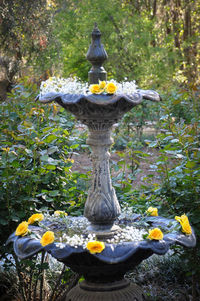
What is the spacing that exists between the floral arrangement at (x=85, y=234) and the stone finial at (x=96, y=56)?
3.15ft

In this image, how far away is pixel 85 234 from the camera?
9.48ft

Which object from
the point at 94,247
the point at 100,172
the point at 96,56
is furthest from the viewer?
the point at 100,172

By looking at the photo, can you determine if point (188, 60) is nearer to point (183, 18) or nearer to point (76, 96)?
point (183, 18)

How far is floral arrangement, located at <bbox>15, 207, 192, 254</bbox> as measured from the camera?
2.44 m

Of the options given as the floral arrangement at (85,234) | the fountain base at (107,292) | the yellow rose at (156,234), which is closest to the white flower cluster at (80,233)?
the floral arrangement at (85,234)

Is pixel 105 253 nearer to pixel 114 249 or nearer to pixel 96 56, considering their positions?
pixel 114 249

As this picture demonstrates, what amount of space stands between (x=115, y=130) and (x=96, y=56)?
5439mm

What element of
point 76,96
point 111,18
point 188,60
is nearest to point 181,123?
point 76,96

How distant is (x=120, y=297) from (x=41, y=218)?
2.38ft

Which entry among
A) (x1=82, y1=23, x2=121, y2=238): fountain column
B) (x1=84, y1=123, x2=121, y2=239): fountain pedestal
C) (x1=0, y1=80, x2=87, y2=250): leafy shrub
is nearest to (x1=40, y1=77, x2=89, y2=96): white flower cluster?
(x1=82, y1=23, x2=121, y2=238): fountain column

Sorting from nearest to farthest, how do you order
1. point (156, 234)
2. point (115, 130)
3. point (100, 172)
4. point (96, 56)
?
point (156, 234) → point (96, 56) → point (100, 172) → point (115, 130)

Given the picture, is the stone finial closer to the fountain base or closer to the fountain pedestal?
the fountain pedestal

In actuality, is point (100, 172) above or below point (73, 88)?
below

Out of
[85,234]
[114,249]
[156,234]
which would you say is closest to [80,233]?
[85,234]
